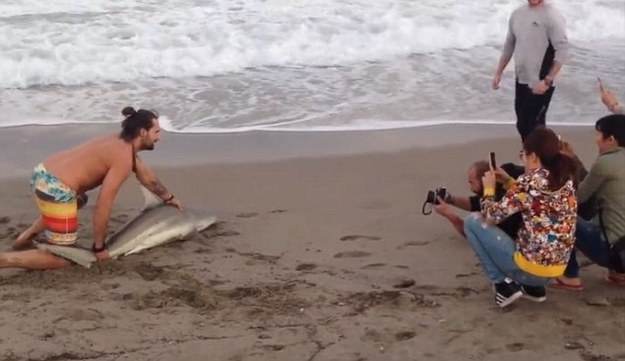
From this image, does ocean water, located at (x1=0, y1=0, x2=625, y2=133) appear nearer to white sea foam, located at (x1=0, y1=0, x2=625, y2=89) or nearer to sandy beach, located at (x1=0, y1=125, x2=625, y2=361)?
white sea foam, located at (x1=0, y1=0, x2=625, y2=89)

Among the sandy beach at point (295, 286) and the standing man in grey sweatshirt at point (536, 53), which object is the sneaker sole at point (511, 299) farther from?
the standing man in grey sweatshirt at point (536, 53)

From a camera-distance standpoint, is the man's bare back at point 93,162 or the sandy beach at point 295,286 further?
the man's bare back at point 93,162

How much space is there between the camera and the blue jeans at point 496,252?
16.6 feet

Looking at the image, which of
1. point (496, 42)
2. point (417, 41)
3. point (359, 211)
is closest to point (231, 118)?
point (359, 211)

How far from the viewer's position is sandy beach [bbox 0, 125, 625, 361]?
4.73 metres

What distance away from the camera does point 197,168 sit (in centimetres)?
765

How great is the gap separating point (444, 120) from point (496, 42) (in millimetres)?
3731

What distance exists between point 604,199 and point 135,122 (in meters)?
2.60

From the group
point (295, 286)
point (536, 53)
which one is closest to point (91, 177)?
point (295, 286)

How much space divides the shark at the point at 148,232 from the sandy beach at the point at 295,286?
0.24 feet

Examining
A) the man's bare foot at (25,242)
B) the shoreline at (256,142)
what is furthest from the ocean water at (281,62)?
the man's bare foot at (25,242)

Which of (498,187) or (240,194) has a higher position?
(498,187)

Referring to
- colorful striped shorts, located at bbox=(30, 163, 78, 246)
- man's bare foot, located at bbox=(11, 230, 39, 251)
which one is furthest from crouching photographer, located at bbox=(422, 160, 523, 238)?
man's bare foot, located at bbox=(11, 230, 39, 251)

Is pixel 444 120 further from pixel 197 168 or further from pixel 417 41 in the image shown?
pixel 417 41
